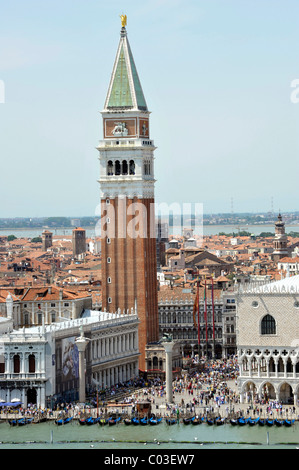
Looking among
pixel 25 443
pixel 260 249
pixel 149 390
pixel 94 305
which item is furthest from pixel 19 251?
pixel 25 443

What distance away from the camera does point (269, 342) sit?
216 ft

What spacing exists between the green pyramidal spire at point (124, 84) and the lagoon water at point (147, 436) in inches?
838

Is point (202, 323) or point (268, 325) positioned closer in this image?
point (268, 325)

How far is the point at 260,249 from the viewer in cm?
18438

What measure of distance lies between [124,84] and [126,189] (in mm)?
5311

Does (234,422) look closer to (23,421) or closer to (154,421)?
(154,421)

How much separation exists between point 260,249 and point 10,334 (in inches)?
4747

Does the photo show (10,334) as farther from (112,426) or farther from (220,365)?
(220,365)

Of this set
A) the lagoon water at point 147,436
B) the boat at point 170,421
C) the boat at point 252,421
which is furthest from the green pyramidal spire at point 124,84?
the boat at point 252,421

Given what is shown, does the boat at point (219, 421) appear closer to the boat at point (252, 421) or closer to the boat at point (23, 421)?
the boat at point (252, 421)

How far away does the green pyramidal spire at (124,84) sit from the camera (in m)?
77.4

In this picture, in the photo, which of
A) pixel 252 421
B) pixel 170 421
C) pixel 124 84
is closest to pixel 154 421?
pixel 170 421

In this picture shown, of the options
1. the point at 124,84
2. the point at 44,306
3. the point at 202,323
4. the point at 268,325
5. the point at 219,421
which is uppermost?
the point at 124,84

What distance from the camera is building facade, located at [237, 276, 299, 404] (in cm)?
6531
